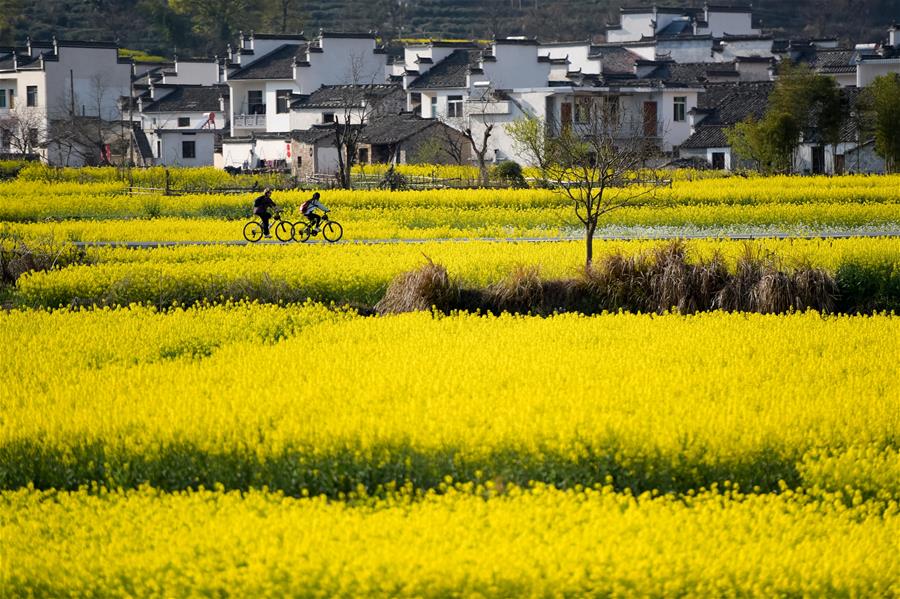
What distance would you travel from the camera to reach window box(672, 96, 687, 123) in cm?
6811

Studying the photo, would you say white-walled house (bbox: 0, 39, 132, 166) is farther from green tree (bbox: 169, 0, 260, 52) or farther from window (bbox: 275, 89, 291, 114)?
green tree (bbox: 169, 0, 260, 52)

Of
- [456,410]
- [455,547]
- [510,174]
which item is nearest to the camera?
[455,547]

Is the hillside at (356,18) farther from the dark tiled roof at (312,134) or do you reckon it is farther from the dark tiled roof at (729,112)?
the dark tiled roof at (729,112)

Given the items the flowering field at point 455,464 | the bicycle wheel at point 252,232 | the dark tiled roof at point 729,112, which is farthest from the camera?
the dark tiled roof at point 729,112

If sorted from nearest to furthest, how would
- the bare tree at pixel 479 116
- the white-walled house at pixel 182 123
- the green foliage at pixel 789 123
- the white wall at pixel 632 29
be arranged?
the green foliage at pixel 789 123, the bare tree at pixel 479 116, the white-walled house at pixel 182 123, the white wall at pixel 632 29

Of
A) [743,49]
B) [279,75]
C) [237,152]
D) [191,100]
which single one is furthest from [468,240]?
[743,49]

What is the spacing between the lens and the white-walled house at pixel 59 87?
74.3 m

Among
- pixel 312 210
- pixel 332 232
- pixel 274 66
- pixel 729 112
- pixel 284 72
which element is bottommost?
pixel 332 232

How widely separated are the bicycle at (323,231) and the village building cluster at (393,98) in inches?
1069

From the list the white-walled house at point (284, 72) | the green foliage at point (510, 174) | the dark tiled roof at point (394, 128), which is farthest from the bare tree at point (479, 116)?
the green foliage at point (510, 174)

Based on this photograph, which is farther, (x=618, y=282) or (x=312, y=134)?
(x=312, y=134)

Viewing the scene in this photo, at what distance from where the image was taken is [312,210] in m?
31.7

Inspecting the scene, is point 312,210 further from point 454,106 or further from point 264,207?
point 454,106

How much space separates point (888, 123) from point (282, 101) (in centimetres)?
3467
